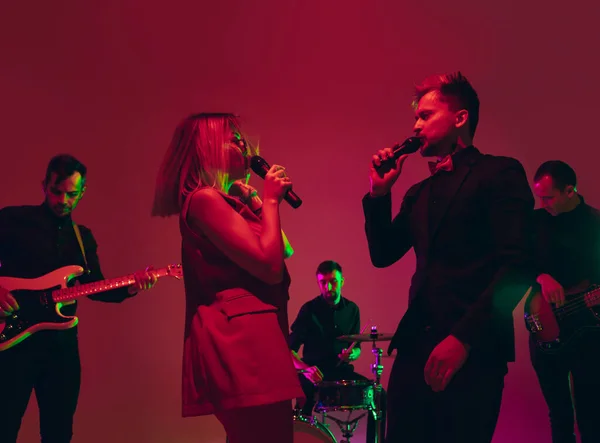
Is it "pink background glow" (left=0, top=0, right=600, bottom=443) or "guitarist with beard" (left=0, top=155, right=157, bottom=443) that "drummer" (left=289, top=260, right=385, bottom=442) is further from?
"guitarist with beard" (left=0, top=155, right=157, bottom=443)

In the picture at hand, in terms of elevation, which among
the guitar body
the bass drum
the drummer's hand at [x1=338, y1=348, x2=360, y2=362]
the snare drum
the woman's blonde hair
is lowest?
the bass drum

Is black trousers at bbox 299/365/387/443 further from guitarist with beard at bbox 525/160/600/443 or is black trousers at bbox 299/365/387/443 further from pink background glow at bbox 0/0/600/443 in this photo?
guitarist with beard at bbox 525/160/600/443

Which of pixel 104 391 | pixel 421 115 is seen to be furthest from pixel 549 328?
pixel 104 391

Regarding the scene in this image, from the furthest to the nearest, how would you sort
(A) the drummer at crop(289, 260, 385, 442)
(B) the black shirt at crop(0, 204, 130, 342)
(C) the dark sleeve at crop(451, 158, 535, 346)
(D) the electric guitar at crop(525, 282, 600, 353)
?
(A) the drummer at crop(289, 260, 385, 442)
(B) the black shirt at crop(0, 204, 130, 342)
(D) the electric guitar at crop(525, 282, 600, 353)
(C) the dark sleeve at crop(451, 158, 535, 346)

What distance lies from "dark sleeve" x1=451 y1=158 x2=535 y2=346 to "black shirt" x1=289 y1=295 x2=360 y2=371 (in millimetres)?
3368

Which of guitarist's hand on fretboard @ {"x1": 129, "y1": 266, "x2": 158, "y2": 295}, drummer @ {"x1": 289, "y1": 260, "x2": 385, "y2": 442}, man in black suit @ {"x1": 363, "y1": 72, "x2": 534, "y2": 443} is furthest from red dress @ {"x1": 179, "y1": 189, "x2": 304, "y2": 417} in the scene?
drummer @ {"x1": 289, "y1": 260, "x2": 385, "y2": 442}

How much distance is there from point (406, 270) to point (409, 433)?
3.95 meters

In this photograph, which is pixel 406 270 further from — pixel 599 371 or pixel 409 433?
pixel 409 433

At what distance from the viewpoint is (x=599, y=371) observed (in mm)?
3178

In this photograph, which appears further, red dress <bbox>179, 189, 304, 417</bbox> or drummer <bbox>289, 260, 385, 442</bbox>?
drummer <bbox>289, 260, 385, 442</bbox>

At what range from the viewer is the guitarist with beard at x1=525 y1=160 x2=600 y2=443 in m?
3.22

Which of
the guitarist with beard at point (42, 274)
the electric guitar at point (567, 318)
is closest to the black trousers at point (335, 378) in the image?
the electric guitar at point (567, 318)

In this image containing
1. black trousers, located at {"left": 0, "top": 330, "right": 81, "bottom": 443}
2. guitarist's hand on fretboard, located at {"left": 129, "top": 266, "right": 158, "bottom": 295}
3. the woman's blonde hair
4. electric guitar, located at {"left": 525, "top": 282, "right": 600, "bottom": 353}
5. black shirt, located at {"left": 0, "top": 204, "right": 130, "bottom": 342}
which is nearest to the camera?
the woman's blonde hair

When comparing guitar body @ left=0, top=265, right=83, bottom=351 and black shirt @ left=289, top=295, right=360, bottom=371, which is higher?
guitar body @ left=0, top=265, right=83, bottom=351
